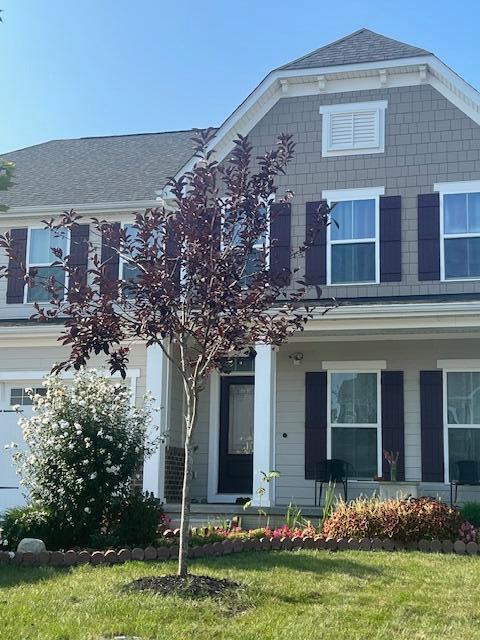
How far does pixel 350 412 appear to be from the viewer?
13906mm

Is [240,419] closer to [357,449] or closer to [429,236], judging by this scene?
[357,449]

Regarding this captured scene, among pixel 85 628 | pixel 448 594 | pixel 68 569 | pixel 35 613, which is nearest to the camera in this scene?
pixel 85 628

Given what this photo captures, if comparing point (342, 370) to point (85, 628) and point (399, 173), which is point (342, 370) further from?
point (85, 628)

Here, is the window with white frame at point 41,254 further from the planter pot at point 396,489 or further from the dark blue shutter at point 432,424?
the planter pot at point 396,489

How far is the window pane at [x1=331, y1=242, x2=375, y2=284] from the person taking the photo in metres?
13.6

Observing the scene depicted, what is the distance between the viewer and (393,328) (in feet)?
41.7

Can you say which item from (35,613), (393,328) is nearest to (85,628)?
(35,613)

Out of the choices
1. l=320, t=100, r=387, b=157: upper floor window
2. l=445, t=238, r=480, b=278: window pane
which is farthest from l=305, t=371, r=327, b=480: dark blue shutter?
l=320, t=100, r=387, b=157: upper floor window

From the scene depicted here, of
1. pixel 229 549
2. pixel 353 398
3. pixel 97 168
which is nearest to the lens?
pixel 229 549

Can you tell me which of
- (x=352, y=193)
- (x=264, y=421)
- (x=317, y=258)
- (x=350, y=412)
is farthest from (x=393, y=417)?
(x=352, y=193)

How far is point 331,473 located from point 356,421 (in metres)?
1.01

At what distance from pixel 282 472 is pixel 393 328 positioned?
322cm

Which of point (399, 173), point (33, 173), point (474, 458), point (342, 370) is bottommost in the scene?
point (474, 458)

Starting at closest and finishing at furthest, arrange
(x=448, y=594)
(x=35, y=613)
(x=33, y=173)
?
1. (x=35, y=613)
2. (x=448, y=594)
3. (x=33, y=173)
